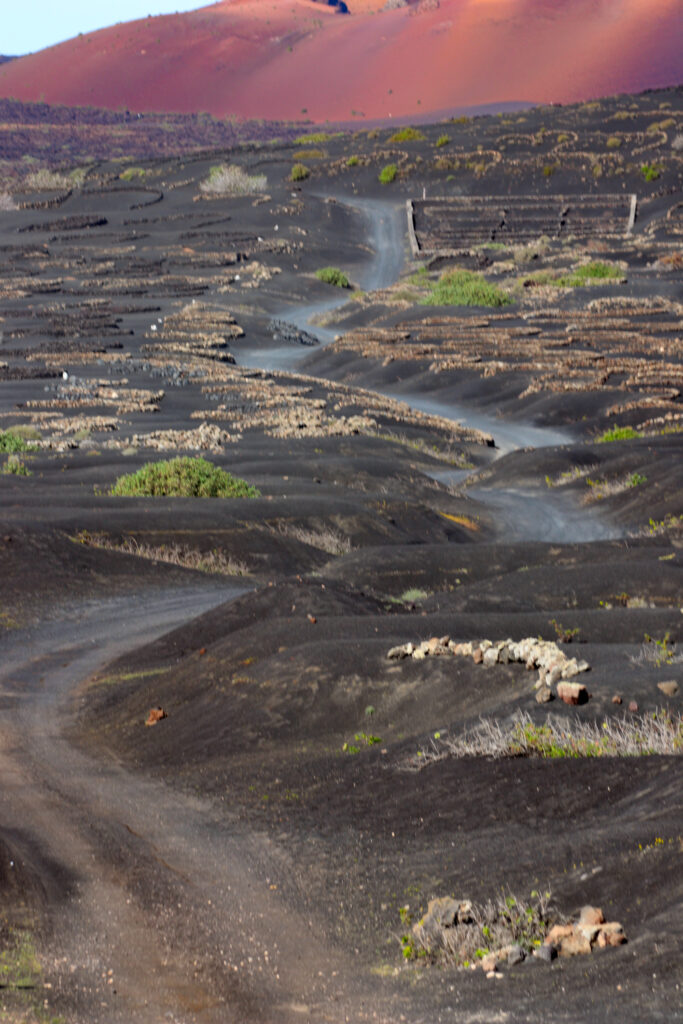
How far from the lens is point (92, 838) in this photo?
980 centimetres

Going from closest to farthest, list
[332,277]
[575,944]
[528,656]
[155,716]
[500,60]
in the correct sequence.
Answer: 1. [575,944]
2. [528,656]
3. [155,716]
4. [332,277]
5. [500,60]

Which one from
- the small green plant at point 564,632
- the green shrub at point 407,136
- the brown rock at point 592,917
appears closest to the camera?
the brown rock at point 592,917

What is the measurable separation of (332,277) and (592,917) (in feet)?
273

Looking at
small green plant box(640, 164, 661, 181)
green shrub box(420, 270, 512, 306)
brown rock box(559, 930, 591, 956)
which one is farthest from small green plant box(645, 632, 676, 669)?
small green plant box(640, 164, 661, 181)

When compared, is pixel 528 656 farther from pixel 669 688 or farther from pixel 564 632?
pixel 564 632

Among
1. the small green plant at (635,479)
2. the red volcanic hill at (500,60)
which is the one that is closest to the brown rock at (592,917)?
the small green plant at (635,479)

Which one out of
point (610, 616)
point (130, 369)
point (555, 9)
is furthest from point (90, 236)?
point (555, 9)

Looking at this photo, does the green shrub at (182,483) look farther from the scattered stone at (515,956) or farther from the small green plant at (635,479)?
the scattered stone at (515,956)

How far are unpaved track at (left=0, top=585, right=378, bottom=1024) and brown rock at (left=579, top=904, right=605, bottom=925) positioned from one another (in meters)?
1.61

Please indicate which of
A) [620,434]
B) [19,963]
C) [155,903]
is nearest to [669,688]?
[155,903]

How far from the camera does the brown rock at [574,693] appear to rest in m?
9.79

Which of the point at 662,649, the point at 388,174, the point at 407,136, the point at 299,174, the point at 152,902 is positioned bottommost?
the point at 662,649

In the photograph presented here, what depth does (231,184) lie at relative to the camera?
376 ft

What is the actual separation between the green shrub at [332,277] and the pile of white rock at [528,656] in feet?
254
